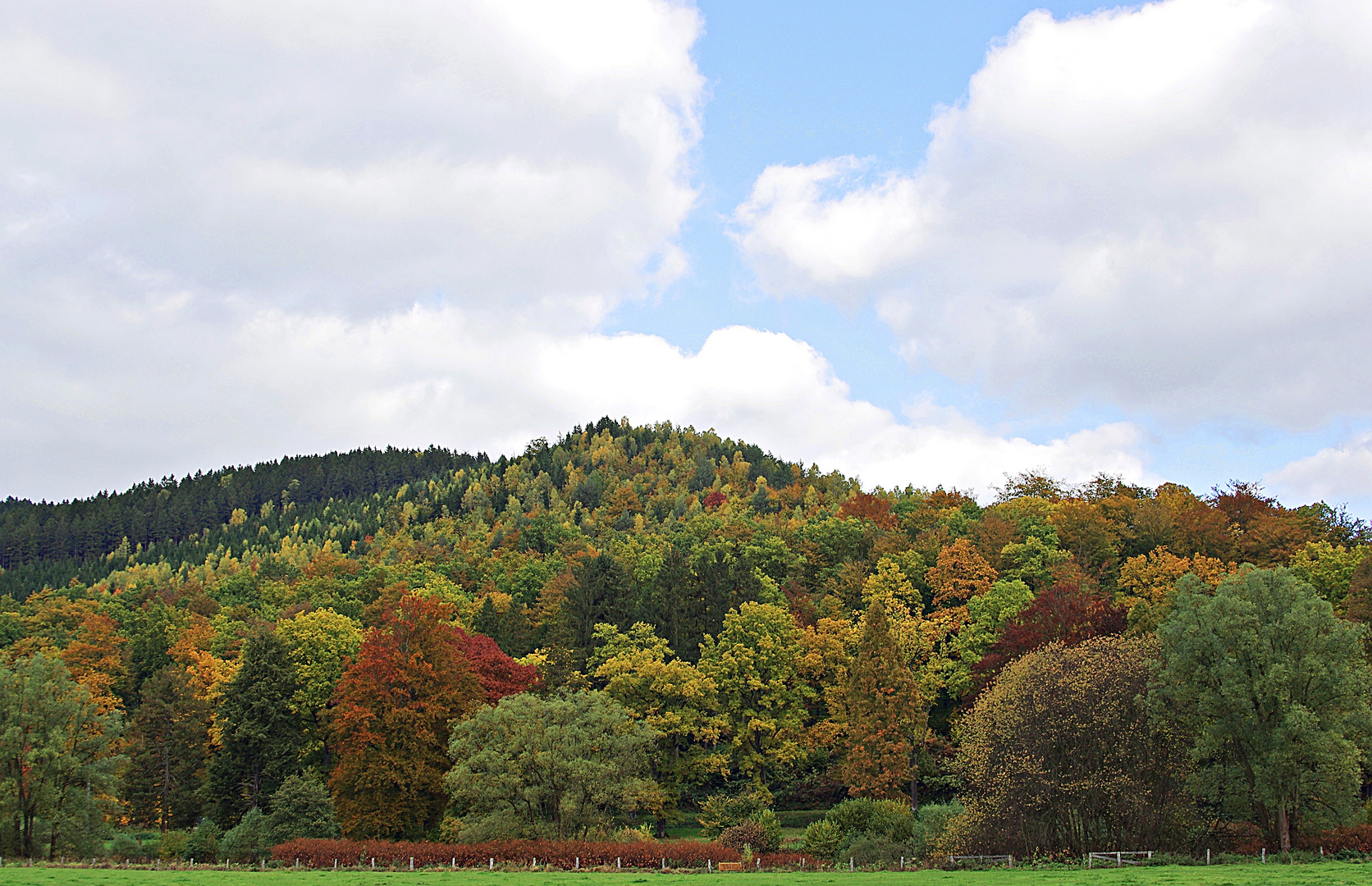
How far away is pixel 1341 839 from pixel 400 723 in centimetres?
4633

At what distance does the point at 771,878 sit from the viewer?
38.8 m

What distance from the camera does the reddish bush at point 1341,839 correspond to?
41344 millimetres

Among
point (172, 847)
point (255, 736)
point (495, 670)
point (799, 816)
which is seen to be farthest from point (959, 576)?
point (172, 847)

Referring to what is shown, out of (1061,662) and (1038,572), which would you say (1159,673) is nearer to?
(1061,662)

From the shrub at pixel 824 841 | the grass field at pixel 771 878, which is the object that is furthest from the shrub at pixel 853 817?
the grass field at pixel 771 878

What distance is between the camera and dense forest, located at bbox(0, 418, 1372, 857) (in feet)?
147

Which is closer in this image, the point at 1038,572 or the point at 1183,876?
the point at 1183,876

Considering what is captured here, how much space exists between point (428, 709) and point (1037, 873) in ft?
116

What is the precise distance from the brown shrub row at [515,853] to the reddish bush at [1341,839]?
2193 cm

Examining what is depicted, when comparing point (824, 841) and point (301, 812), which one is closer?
point (824, 841)

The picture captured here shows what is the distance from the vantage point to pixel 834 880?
36.8 m

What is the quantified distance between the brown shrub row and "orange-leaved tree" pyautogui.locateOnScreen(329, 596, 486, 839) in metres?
5.75

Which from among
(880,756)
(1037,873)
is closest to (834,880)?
(1037,873)

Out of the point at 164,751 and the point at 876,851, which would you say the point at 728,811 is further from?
the point at 164,751
